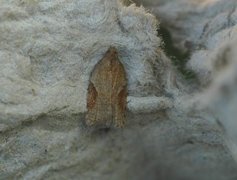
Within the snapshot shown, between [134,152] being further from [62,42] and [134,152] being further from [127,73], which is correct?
[62,42]

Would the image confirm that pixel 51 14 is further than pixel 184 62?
No

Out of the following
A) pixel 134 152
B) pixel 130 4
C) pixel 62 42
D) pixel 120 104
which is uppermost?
pixel 130 4

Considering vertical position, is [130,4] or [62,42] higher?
[130,4]

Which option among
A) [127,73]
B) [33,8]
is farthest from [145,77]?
[33,8]
